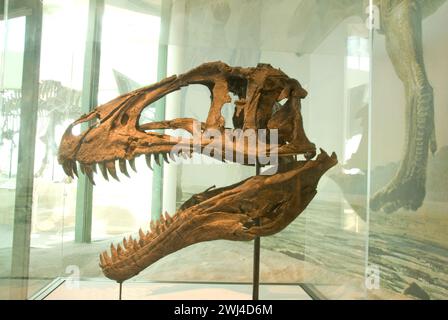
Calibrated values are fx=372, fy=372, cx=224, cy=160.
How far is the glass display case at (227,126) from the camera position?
107 inches

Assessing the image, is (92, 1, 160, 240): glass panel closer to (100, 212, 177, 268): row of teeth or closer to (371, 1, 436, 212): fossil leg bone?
(100, 212, 177, 268): row of teeth

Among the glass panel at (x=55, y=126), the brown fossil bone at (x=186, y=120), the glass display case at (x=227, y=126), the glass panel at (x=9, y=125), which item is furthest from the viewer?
the glass panel at (x=55, y=126)

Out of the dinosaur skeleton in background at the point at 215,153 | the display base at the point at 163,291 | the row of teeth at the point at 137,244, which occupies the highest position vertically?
the dinosaur skeleton in background at the point at 215,153

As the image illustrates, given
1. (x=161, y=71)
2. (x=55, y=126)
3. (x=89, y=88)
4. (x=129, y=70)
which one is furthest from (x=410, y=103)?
(x=55, y=126)

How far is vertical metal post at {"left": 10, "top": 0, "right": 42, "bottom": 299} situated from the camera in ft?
9.11

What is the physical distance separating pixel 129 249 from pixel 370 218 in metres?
2.01

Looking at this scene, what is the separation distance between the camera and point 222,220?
6.09 feet

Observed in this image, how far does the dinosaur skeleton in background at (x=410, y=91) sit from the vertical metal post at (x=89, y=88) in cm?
211

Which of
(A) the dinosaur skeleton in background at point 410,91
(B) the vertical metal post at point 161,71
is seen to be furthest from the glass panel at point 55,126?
(A) the dinosaur skeleton in background at point 410,91

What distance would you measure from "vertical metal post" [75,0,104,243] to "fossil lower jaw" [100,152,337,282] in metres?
1.53

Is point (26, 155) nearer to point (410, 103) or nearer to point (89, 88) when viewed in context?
point (89, 88)

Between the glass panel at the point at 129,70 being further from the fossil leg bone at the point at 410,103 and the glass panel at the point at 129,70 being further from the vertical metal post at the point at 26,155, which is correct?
the fossil leg bone at the point at 410,103

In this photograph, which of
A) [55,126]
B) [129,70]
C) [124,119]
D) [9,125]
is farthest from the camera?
[129,70]

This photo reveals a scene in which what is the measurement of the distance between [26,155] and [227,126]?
155cm
